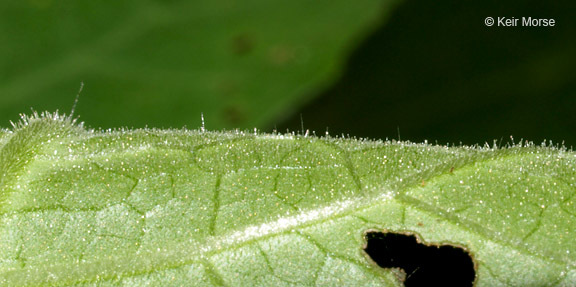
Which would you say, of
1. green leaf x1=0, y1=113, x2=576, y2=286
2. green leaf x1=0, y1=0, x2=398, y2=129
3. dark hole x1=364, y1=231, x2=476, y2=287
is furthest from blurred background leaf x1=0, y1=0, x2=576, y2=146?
dark hole x1=364, y1=231, x2=476, y2=287

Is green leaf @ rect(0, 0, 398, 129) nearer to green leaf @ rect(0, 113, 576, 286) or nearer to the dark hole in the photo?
green leaf @ rect(0, 113, 576, 286)

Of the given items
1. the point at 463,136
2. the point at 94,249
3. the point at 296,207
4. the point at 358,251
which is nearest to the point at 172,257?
the point at 94,249

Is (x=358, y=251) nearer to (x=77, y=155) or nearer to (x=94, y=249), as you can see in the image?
(x=94, y=249)

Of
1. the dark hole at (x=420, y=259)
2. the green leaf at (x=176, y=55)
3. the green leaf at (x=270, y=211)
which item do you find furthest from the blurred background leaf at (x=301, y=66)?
the dark hole at (x=420, y=259)

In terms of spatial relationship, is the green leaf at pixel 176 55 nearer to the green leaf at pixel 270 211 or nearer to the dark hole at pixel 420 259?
the green leaf at pixel 270 211

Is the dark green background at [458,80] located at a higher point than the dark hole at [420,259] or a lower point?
higher

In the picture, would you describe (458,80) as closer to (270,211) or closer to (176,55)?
(176,55)

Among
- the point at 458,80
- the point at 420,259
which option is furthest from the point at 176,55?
the point at 420,259
